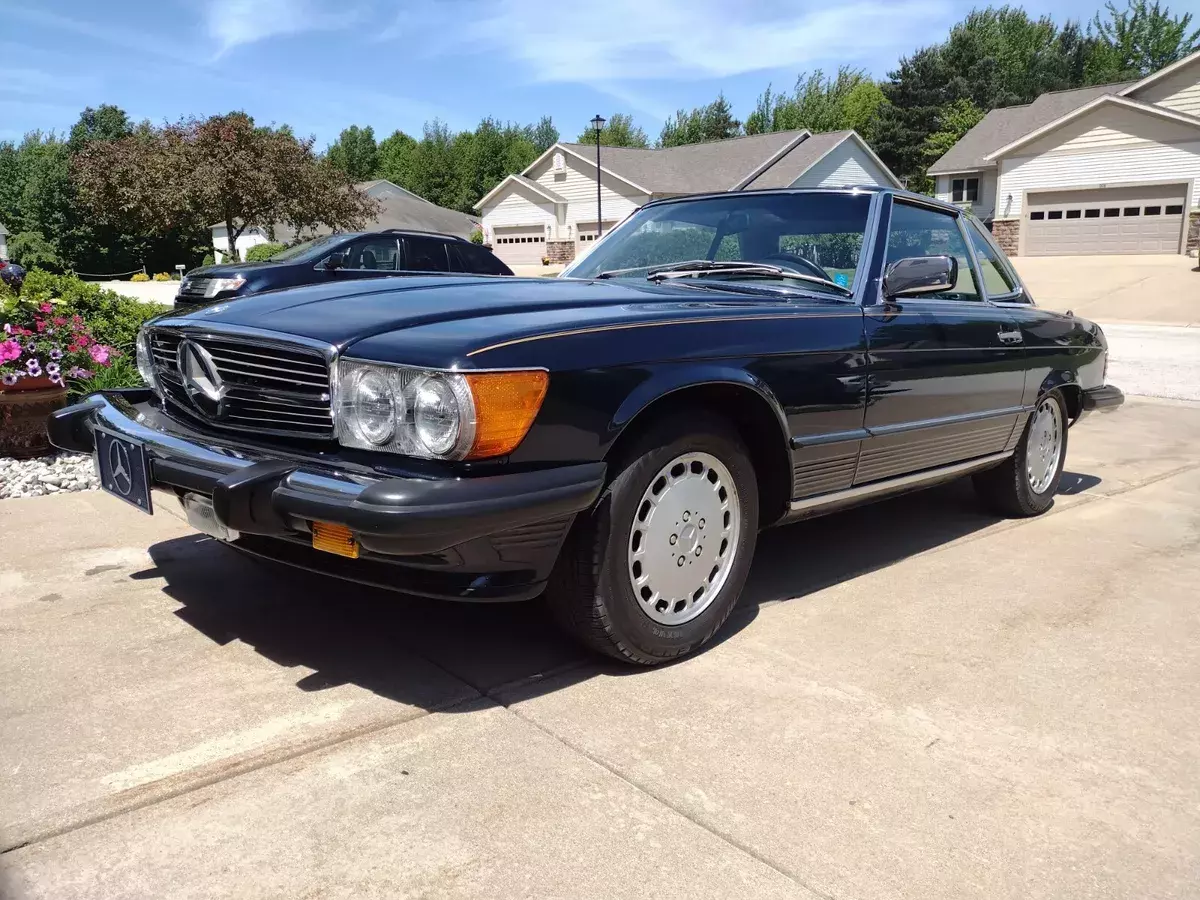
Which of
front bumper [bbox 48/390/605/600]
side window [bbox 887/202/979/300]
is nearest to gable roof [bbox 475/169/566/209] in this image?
side window [bbox 887/202/979/300]

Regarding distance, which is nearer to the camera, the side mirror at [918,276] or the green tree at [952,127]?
the side mirror at [918,276]

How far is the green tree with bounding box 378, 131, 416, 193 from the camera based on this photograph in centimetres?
7519

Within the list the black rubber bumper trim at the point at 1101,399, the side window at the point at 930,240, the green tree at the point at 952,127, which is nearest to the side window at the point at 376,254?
the side window at the point at 930,240

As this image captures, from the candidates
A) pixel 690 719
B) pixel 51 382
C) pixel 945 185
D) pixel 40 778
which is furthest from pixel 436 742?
pixel 945 185

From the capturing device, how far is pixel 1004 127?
3919 centimetres

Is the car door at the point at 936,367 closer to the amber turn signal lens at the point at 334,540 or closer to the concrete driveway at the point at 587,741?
the concrete driveway at the point at 587,741

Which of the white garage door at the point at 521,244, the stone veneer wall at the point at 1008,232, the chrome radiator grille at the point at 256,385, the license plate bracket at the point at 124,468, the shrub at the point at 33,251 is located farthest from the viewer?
the shrub at the point at 33,251

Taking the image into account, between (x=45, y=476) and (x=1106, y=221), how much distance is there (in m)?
32.5

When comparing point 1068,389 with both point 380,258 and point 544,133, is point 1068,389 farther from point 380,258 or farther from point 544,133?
point 544,133

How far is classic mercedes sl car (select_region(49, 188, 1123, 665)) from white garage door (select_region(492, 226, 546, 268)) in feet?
124

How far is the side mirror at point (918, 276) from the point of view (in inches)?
140

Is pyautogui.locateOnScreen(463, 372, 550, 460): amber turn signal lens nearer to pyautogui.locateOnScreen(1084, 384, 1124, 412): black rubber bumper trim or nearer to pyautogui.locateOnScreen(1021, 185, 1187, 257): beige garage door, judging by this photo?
pyautogui.locateOnScreen(1084, 384, 1124, 412): black rubber bumper trim

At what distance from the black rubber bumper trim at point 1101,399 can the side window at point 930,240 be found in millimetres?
1234

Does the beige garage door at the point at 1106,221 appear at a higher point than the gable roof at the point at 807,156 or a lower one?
lower
